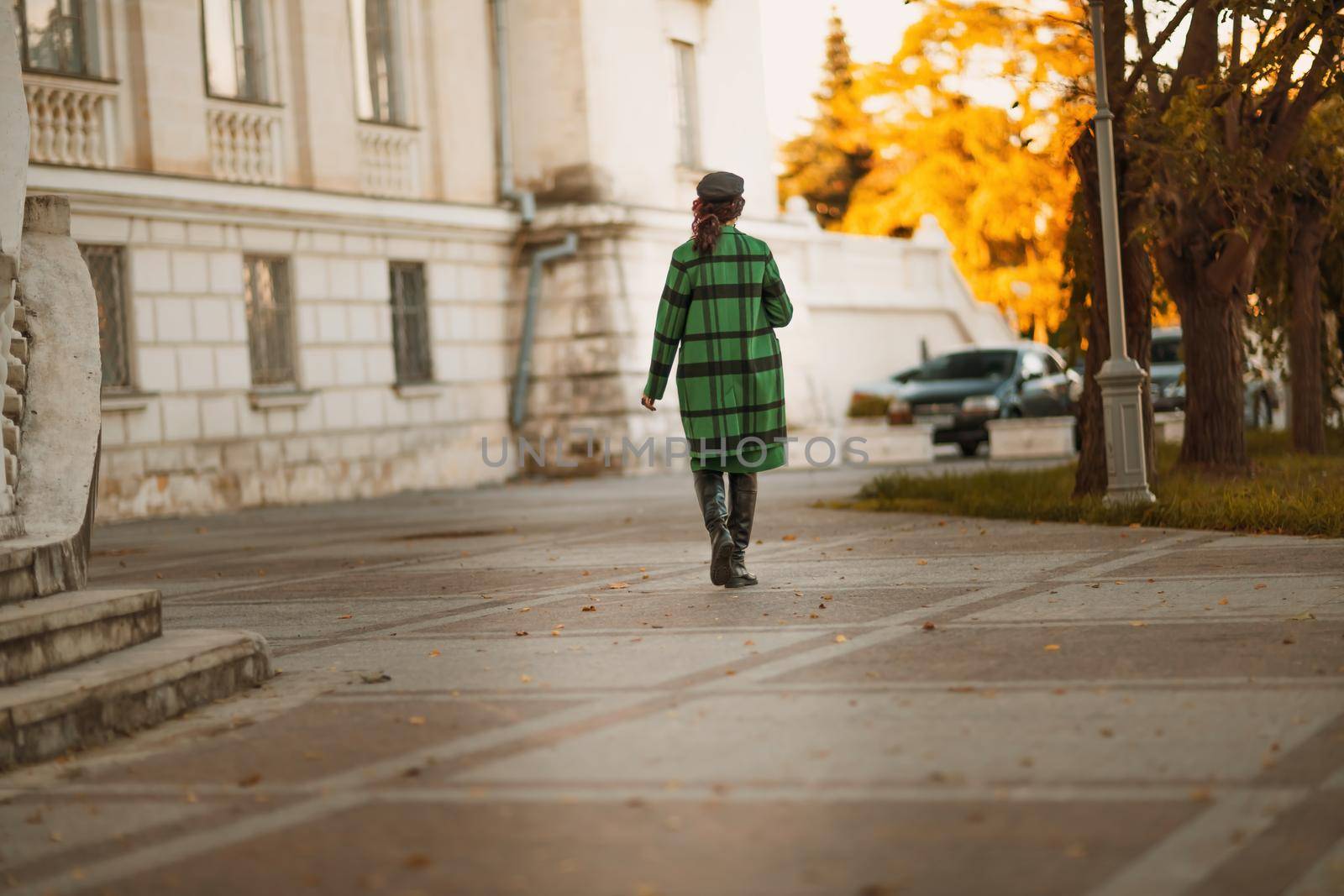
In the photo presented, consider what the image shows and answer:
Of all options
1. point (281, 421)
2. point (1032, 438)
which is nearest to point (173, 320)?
point (281, 421)

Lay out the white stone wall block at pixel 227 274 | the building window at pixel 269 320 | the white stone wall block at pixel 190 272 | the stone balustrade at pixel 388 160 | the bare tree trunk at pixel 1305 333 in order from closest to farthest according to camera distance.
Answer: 1. the bare tree trunk at pixel 1305 333
2. the white stone wall block at pixel 190 272
3. the white stone wall block at pixel 227 274
4. the building window at pixel 269 320
5. the stone balustrade at pixel 388 160

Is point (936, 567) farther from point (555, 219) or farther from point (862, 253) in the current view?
point (862, 253)

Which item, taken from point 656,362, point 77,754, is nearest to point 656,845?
point 77,754

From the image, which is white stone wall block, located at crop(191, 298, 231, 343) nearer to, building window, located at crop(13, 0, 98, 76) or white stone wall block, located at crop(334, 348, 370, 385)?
white stone wall block, located at crop(334, 348, 370, 385)

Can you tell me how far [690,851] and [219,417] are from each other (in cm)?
1768

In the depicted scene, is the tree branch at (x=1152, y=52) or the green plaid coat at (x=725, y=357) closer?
the green plaid coat at (x=725, y=357)

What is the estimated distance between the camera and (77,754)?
5.45 m

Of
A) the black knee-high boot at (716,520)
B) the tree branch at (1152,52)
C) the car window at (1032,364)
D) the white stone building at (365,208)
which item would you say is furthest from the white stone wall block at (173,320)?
the car window at (1032,364)

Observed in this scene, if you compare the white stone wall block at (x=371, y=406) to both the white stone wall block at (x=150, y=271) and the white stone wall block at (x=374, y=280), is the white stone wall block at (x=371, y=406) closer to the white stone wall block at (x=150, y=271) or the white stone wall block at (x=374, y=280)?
the white stone wall block at (x=374, y=280)

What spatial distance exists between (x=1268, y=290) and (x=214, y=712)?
16962 mm

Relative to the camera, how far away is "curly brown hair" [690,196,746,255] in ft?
29.7

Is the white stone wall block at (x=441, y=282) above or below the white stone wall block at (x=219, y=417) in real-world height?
above

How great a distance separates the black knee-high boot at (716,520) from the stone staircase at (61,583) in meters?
2.84

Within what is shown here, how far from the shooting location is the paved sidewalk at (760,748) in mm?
3895
